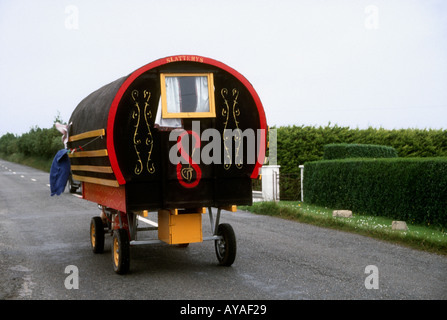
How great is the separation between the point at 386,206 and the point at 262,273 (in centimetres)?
651

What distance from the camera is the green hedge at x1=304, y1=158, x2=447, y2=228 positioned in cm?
1115

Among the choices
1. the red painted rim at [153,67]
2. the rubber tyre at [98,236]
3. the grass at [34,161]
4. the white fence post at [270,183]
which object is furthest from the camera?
the grass at [34,161]

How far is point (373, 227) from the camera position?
1090 cm

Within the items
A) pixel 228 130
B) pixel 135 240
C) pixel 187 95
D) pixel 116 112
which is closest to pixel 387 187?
pixel 228 130

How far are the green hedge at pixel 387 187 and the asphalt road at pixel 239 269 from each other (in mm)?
1982

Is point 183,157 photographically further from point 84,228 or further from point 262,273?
point 84,228

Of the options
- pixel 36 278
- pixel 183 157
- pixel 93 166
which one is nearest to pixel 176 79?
pixel 183 157

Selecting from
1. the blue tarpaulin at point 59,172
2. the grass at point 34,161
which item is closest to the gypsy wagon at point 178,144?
the blue tarpaulin at point 59,172

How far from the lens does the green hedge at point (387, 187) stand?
11.1 m

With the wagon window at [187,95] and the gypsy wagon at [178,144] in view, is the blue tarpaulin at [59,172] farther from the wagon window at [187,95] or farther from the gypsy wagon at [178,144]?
the wagon window at [187,95]

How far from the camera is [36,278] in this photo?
23.6 ft

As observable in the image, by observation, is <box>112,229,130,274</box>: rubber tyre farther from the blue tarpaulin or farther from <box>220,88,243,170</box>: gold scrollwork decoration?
the blue tarpaulin
